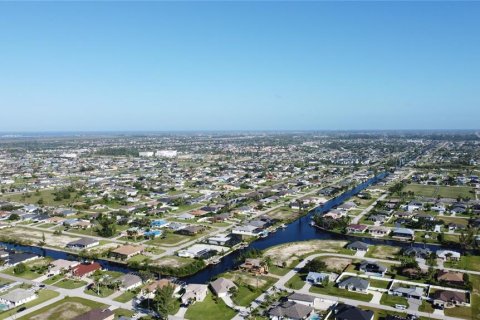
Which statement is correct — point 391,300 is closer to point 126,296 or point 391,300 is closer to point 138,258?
point 126,296

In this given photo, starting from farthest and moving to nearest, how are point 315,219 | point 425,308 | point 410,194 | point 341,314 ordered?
point 410,194 < point 315,219 < point 425,308 < point 341,314

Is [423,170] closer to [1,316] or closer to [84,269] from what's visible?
[84,269]

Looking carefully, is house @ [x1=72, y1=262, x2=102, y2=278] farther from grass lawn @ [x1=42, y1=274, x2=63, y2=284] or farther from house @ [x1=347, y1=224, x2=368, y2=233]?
house @ [x1=347, y1=224, x2=368, y2=233]

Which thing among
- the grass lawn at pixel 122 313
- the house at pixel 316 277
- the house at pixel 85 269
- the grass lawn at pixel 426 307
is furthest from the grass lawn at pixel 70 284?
the grass lawn at pixel 426 307

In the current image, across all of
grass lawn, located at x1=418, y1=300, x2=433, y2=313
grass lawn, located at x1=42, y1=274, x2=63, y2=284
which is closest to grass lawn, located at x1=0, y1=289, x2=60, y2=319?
grass lawn, located at x1=42, y1=274, x2=63, y2=284

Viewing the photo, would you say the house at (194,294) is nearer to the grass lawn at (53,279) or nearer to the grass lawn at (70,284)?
the grass lawn at (70,284)

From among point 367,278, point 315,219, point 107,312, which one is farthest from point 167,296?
point 315,219
